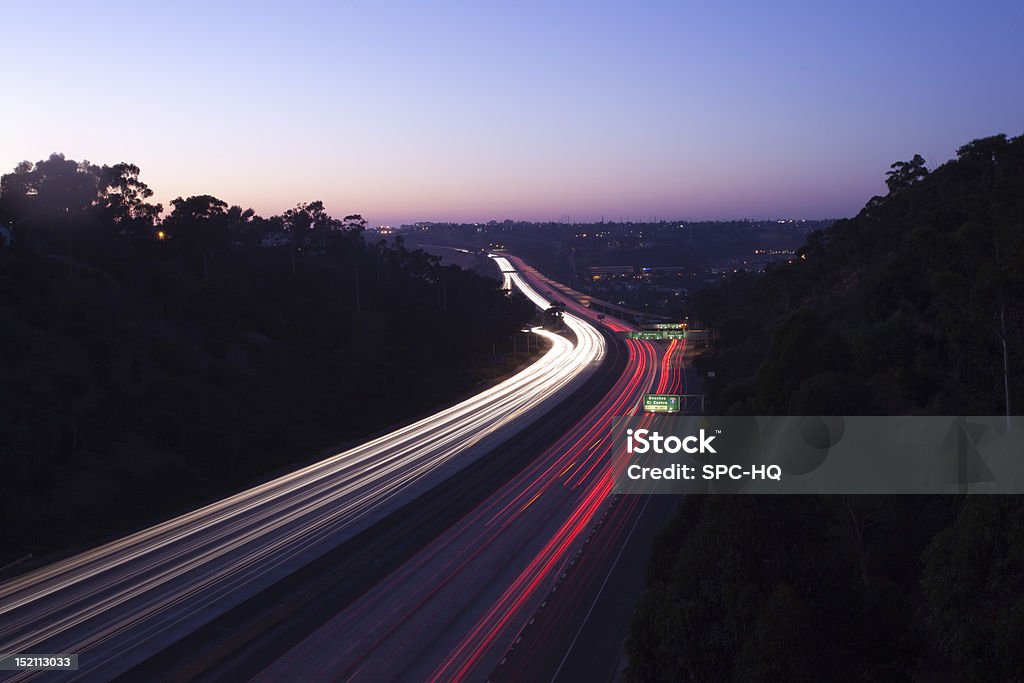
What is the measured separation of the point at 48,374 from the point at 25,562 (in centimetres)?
1438

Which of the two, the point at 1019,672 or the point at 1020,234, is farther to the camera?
the point at 1020,234

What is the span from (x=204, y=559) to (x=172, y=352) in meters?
23.7

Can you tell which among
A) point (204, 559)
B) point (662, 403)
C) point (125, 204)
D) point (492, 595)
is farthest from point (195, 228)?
point (492, 595)

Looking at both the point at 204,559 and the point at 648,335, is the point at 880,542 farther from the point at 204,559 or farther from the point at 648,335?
the point at 648,335

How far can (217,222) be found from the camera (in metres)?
69.4

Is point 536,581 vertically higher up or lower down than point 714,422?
lower down

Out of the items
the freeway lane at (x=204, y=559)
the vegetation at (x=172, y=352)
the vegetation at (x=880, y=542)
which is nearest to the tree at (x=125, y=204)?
the vegetation at (x=172, y=352)

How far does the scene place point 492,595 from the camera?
67.6ft

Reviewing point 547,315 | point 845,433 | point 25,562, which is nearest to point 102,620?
Result: point 25,562

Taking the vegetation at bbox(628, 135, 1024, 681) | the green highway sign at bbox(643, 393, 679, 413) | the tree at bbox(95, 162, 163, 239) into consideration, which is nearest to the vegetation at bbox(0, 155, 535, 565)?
the tree at bbox(95, 162, 163, 239)

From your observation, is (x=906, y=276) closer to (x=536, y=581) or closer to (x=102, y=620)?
(x=536, y=581)

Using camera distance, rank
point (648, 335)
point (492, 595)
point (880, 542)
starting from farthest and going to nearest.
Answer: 1. point (648, 335)
2. point (492, 595)
3. point (880, 542)

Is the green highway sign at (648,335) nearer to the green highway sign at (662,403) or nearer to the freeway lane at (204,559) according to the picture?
the green highway sign at (662,403)

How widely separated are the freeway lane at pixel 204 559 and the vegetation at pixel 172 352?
279cm
